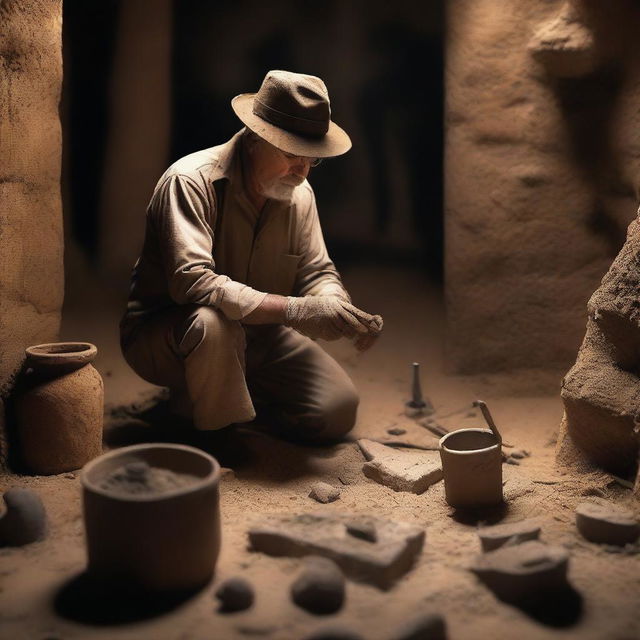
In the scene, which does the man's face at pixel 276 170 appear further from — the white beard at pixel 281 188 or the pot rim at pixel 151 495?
the pot rim at pixel 151 495

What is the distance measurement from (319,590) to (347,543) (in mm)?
341

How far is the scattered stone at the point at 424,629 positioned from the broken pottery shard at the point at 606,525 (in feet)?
3.12

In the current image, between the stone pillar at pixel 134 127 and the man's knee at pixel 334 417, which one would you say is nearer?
the man's knee at pixel 334 417

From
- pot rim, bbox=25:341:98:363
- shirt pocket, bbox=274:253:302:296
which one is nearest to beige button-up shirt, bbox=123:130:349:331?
shirt pocket, bbox=274:253:302:296

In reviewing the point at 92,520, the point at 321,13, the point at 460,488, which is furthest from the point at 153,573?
the point at 321,13

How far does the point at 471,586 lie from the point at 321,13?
198 inches

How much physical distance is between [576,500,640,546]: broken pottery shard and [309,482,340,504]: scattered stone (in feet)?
3.54

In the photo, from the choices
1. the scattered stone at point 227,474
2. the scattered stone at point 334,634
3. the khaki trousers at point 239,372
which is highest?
the khaki trousers at point 239,372

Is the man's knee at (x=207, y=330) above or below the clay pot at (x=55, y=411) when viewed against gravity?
above

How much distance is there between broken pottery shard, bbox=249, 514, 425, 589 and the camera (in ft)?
9.72

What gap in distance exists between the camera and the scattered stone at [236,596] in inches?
110

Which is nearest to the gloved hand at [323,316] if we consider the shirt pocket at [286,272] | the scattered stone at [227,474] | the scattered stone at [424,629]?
the shirt pocket at [286,272]

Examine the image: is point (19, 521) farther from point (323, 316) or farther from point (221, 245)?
point (221, 245)

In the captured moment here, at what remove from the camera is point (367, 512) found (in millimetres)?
3656
